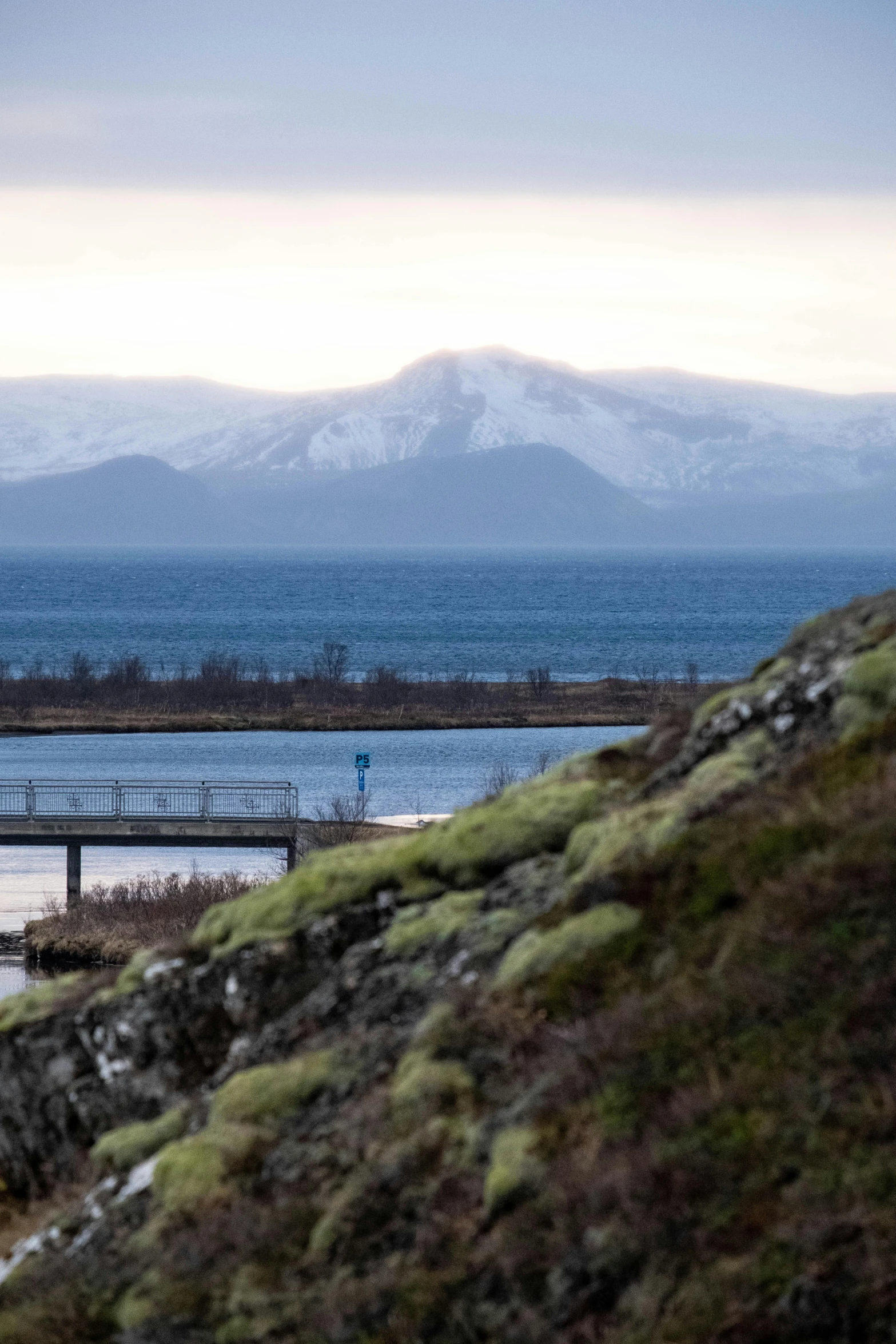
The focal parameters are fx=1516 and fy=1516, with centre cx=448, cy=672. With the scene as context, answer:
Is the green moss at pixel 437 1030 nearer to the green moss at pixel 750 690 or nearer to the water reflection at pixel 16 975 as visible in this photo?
the green moss at pixel 750 690

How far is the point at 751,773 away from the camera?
9.94 meters

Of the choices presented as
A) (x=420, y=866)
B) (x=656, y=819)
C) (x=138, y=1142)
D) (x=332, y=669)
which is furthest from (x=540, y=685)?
(x=138, y=1142)

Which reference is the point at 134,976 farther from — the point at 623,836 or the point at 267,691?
the point at 267,691

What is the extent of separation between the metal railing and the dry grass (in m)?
5.51

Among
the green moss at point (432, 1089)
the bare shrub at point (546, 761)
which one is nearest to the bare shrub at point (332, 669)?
the bare shrub at point (546, 761)

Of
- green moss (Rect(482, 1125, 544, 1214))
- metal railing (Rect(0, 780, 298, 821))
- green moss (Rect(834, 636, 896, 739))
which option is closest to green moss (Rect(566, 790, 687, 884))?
green moss (Rect(834, 636, 896, 739))

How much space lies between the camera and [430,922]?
10.2 meters

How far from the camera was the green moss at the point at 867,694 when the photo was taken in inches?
383

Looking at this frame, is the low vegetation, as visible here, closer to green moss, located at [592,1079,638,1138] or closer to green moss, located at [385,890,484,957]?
green moss, located at [385,890,484,957]

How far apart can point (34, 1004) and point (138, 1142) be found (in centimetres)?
211

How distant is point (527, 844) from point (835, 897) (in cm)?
310

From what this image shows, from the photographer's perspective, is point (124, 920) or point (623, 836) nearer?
point (623, 836)

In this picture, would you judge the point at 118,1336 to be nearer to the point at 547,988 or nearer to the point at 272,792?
the point at 547,988

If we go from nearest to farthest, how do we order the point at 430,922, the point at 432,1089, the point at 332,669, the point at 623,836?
1. the point at 432,1089
2. the point at 623,836
3. the point at 430,922
4. the point at 332,669
